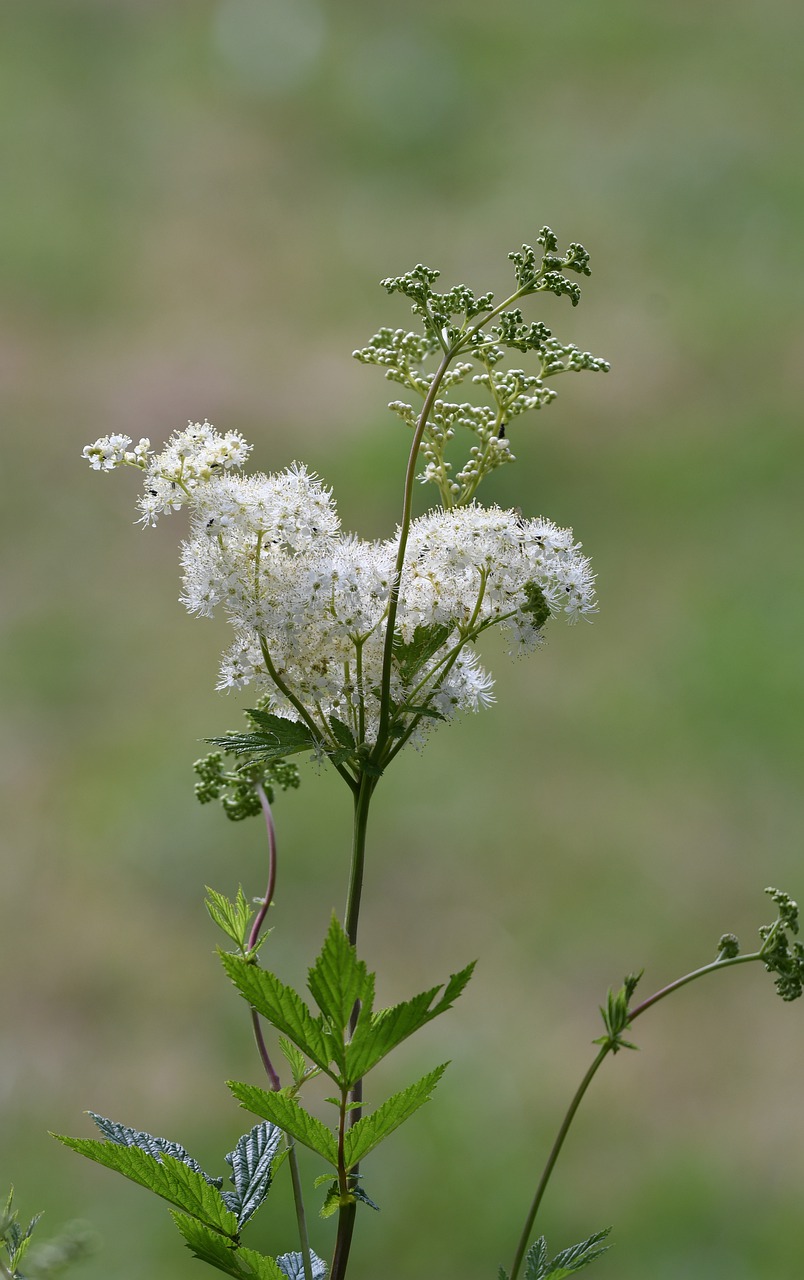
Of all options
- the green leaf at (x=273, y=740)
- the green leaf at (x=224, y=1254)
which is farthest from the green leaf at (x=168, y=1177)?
the green leaf at (x=273, y=740)

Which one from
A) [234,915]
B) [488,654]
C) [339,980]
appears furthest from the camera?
[488,654]

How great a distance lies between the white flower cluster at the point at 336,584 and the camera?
47 centimetres

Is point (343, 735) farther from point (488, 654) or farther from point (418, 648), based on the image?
point (488, 654)

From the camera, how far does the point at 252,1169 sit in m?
0.48

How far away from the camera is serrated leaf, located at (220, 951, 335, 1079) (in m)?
0.41

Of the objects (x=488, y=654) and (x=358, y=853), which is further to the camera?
(x=488, y=654)

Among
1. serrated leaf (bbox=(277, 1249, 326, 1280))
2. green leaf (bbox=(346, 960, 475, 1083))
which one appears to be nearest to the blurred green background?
serrated leaf (bbox=(277, 1249, 326, 1280))

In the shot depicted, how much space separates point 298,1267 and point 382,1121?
95mm

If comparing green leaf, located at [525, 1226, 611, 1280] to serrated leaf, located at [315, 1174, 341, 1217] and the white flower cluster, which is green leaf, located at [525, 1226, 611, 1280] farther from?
the white flower cluster

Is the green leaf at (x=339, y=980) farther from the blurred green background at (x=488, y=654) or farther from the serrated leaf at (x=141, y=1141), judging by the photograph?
the blurred green background at (x=488, y=654)

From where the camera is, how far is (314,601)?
0.46 metres

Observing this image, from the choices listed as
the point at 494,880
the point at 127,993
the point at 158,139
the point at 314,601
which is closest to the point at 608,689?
the point at 494,880

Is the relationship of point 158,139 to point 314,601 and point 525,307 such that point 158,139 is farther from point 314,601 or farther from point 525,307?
point 314,601

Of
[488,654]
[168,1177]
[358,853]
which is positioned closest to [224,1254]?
[168,1177]
